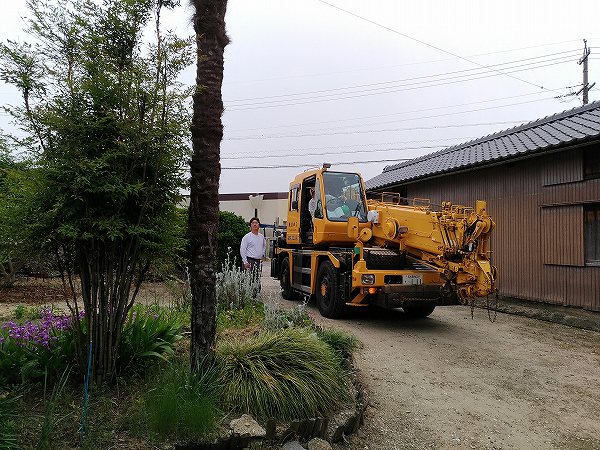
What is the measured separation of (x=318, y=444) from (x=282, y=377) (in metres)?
0.63

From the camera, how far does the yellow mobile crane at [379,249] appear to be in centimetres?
740

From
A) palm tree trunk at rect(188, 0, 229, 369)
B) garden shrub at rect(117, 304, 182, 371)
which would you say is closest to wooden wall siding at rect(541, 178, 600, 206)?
palm tree trunk at rect(188, 0, 229, 369)

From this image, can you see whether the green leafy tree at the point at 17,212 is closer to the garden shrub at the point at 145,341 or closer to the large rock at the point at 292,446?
the garden shrub at the point at 145,341

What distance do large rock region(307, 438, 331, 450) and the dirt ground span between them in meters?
0.33

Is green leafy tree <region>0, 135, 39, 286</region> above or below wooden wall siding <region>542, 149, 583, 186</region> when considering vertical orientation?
below

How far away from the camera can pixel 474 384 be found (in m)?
5.37

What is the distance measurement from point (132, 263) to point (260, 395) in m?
1.44

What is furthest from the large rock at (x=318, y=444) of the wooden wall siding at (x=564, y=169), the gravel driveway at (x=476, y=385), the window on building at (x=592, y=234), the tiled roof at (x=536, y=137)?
the wooden wall siding at (x=564, y=169)

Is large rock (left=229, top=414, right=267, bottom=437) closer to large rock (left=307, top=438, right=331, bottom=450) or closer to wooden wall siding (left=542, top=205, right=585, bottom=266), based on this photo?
large rock (left=307, top=438, right=331, bottom=450)

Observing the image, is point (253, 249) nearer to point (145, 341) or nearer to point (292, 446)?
point (145, 341)

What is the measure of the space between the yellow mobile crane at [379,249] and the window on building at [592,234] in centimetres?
338

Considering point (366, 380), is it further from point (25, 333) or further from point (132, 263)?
point (25, 333)

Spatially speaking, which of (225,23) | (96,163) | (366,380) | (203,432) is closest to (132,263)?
(96,163)

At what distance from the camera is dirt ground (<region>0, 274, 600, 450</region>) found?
4062 millimetres
